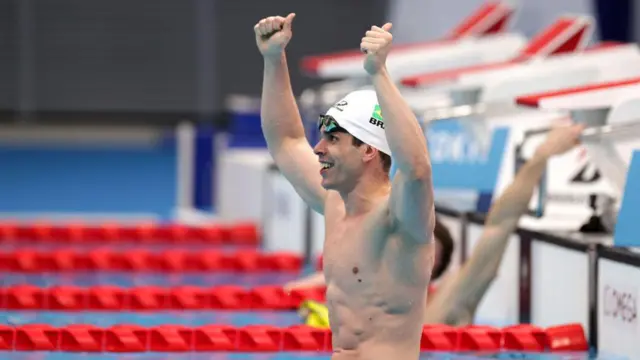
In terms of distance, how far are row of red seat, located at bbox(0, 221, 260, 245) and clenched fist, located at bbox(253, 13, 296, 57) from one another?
5390mm

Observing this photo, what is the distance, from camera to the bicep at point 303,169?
11.5ft

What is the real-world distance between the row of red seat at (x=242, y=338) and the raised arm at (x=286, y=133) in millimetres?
1168

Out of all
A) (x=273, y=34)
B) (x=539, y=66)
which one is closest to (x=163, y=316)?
(x=539, y=66)

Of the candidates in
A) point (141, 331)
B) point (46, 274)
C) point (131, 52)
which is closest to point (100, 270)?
point (46, 274)

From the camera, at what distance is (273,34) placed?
3.42 meters

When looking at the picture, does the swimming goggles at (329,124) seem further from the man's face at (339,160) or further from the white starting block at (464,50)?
the white starting block at (464,50)

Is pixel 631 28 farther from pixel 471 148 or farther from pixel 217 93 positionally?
pixel 217 93

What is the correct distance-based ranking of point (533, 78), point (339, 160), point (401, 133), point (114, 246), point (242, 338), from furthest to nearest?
point (114, 246)
point (533, 78)
point (242, 338)
point (339, 160)
point (401, 133)

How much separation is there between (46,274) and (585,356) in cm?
351

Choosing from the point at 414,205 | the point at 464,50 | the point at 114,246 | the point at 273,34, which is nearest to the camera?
the point at 414,205

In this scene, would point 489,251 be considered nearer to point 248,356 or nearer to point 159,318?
point 248,356

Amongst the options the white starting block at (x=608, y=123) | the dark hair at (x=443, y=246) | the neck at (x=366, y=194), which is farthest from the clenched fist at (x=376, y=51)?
the dark hair at (x=443, y=246)

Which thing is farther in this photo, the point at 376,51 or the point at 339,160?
the point at 339,160

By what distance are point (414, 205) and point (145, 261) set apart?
455cm
